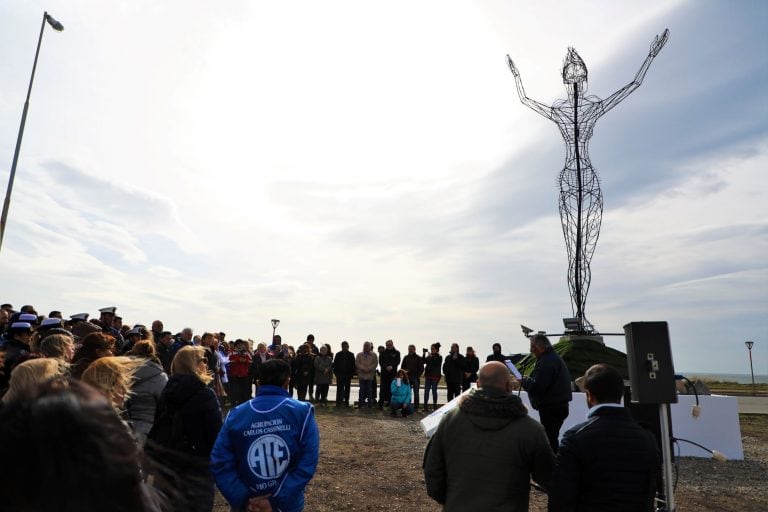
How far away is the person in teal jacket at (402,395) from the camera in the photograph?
1515cm

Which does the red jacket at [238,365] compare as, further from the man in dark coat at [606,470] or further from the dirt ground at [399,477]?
the man in dark coat at [606,470]

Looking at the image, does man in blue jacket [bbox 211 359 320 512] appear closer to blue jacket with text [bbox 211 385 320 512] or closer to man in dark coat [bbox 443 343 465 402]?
blue jacket with text [bbox 211 385 320 512]

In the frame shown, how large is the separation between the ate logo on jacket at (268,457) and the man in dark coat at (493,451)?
113cm

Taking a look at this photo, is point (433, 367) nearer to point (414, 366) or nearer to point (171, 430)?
point (414, 366)

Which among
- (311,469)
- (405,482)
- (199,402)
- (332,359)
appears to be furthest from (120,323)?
(311,469)

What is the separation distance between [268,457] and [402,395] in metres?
11.9

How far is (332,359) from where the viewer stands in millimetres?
16938

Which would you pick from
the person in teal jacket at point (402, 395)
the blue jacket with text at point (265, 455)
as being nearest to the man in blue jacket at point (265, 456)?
the blue jacket with text at point (265, 455)

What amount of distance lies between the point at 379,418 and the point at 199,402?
10.6 m

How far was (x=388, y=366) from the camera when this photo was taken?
16812 millimetres

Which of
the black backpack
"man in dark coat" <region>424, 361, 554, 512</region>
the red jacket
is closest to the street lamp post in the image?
the red jacket

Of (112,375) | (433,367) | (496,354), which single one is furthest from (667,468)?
(433,367)

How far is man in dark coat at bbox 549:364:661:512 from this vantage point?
10.7 ft

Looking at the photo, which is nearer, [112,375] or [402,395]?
[112,375]
